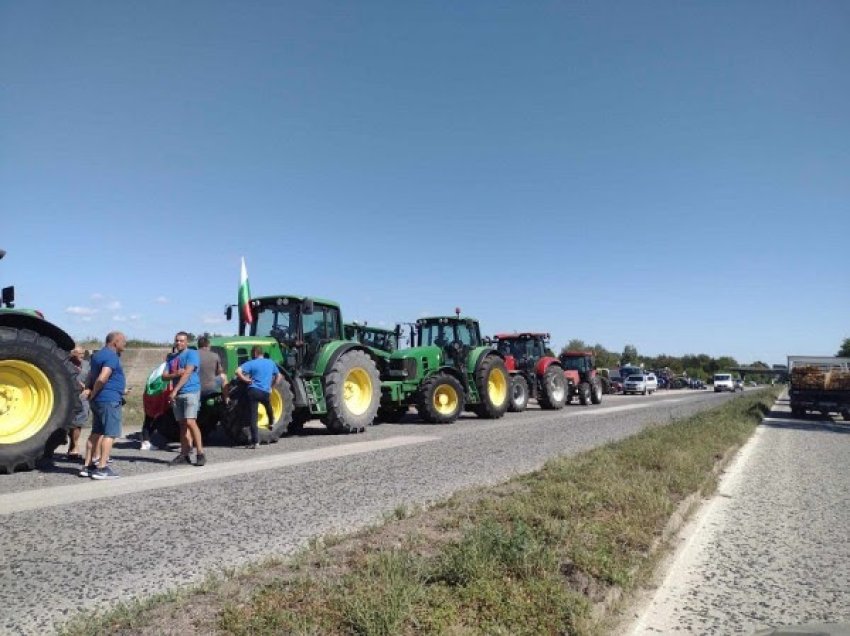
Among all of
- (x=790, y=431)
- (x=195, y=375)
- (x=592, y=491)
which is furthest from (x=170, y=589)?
(x=790, y=431)

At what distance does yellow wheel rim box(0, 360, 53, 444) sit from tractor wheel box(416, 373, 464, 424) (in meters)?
7.88

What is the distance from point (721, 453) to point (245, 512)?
737 cm

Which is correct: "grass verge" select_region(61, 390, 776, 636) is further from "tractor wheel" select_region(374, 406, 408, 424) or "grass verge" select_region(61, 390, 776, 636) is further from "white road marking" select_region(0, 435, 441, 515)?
"tractor wheel" select_region(374, 406, 408, 424)

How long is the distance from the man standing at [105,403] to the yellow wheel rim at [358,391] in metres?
5.02

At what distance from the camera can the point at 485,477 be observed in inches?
Answer: 279

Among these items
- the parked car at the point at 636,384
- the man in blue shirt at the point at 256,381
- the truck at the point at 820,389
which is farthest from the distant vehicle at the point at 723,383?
the man in blue shirt at the point at 256,381

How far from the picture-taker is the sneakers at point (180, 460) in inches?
307

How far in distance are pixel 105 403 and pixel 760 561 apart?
6.72 meters

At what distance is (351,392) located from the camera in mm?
11617

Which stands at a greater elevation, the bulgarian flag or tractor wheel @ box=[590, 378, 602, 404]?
the bulgarian flag

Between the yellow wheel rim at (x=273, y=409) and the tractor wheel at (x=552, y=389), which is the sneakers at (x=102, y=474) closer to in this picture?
the yellow wheel rim at (x=273, y=409)

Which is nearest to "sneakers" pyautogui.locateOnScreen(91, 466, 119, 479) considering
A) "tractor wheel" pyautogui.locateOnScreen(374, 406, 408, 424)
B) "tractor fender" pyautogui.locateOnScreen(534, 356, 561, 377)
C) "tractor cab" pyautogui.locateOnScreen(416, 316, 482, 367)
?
"tractor wheel" pyautogui.locateOnScreen(374, 406, 408, 424)

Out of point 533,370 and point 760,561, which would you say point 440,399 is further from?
point 760,561

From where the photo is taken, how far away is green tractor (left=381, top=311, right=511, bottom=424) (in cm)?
1359
